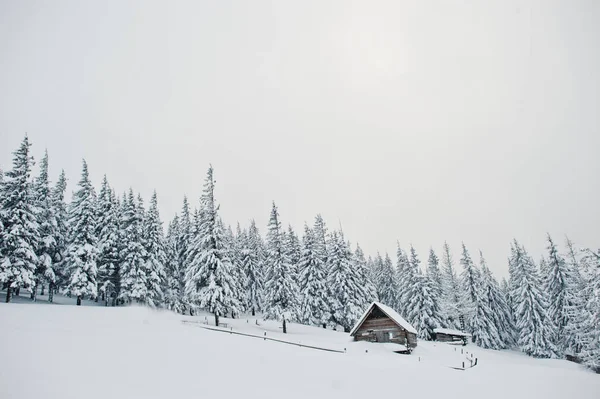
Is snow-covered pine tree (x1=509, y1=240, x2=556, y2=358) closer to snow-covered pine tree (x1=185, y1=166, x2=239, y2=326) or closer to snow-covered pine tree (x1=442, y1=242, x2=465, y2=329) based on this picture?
snow-covered pine tree (x1=442, y1=242, x2=465, y2=329)

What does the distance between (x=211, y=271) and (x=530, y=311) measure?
4681 centimetres

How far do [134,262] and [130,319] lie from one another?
15.9 meters

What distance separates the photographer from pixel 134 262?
1640 inches

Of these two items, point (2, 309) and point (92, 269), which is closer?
point (2, 309)

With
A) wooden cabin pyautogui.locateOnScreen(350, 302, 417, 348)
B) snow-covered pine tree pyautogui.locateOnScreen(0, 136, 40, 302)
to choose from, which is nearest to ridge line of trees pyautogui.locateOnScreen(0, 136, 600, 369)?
snow-covered pine tree pyautogui.locateOnScreen(0, 136, 40, 302)

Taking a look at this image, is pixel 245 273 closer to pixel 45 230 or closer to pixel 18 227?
pixel 45 230

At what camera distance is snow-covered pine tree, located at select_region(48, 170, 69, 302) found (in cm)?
3959

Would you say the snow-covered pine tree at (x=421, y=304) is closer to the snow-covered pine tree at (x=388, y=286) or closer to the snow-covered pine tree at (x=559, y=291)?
the snow-covered pine tree at (x=388, y=286)

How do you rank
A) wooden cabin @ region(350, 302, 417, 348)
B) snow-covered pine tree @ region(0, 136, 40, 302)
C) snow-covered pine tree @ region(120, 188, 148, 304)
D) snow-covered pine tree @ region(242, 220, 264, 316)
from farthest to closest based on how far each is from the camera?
snow-covered pine tree @ region(242, 220, 264, 316) → snow-covered pine tree @ region(120, 188, 148, 304) → wooden cabin @ region(350, 302, 417, 348) → snow-covered pine tree @ region(0, 136, 40, 302)

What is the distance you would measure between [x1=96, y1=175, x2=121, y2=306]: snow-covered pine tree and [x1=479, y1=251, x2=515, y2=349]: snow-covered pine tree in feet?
183

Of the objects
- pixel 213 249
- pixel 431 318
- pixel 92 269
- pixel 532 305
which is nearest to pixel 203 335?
pixel 213 249

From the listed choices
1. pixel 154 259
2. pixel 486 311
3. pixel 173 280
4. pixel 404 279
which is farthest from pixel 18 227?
pixel 486 311

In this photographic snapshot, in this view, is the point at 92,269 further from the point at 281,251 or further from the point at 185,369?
the point at 185,369

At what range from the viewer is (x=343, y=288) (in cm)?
5069
